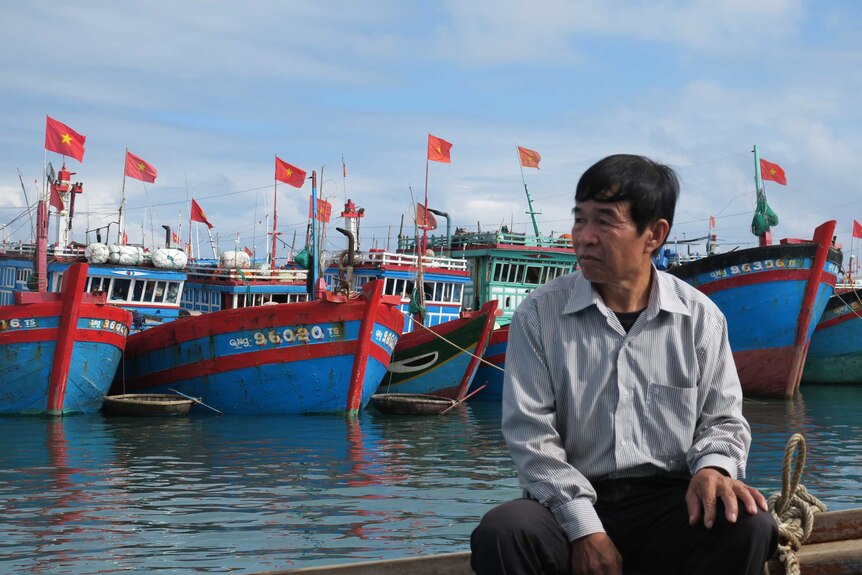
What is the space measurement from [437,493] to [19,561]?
391 centimetres

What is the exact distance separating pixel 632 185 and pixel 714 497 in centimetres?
92

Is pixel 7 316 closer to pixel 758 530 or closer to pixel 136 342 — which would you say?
pixel 136 342

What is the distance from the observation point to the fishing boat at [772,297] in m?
21.4

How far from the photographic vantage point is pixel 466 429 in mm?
15320

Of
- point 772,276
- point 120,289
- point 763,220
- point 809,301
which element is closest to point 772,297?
point 772,276

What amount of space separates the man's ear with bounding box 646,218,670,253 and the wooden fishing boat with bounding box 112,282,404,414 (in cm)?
1402

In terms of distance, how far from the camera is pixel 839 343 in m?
27.3

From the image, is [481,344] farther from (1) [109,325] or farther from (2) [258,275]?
(1) [109,325]

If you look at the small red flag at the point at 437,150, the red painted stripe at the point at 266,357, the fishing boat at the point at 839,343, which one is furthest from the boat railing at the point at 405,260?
the fishing boat at the point at 839,343

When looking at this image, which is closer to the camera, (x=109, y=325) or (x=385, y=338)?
(x=109, y=325)

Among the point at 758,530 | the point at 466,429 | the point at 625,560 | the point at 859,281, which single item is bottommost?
the point at 466,429

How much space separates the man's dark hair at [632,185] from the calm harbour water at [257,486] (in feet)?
12.8

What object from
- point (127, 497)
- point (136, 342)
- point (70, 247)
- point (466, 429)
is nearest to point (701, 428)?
point (127, 497)

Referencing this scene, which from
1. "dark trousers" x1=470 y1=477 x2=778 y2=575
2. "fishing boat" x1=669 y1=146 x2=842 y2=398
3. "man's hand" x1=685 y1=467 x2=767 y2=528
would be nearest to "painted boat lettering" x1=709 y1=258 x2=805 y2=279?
"fishing boat" x1=669 y1=146 x2=842 y2=398
